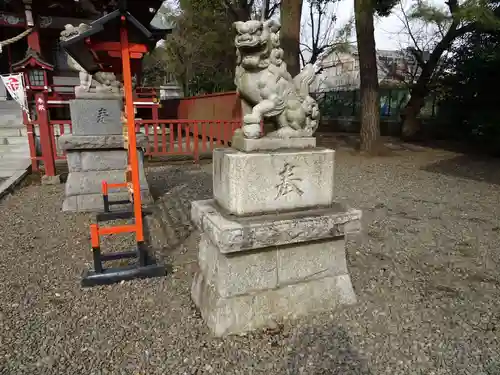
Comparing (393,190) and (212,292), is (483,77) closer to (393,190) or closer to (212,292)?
(393,190)

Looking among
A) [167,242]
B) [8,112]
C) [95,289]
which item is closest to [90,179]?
[167,242]

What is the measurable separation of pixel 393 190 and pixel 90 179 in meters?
5.21

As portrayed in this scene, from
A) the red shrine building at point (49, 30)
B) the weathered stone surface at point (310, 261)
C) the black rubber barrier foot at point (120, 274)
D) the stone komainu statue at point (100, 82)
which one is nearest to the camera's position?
the weathered stone surface at point (310, 261)

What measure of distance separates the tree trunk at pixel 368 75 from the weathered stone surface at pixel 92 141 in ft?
22.5

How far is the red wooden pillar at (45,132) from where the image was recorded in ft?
22.5

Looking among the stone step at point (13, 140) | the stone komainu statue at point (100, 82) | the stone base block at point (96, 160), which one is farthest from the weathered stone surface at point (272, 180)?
the stone step at point (13, 140)

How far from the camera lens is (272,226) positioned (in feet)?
7.90

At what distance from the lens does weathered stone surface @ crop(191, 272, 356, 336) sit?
253 cm

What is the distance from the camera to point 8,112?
43.2 feet

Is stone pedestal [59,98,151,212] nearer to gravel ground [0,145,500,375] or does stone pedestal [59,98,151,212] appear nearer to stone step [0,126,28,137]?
gravel ground [0,145,500,375]

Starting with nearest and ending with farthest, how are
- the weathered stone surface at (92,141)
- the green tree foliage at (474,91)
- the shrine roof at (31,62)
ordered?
the weathered stone surface at (92,141)
the shrine roof at (31,62)
the green tree foliage at (474,91)

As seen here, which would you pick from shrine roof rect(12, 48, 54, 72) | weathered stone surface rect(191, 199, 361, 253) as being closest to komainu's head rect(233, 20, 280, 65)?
weathered stone surface rect(191, 199, 361, 253)

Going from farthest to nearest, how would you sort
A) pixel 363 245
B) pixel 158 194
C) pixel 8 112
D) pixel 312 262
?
pixel 8 112 < pixel 158 194 < pixel 363 245 < pixel 312 262

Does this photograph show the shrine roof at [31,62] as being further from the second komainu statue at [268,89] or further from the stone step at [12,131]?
the second komainu statue at [268,89]
